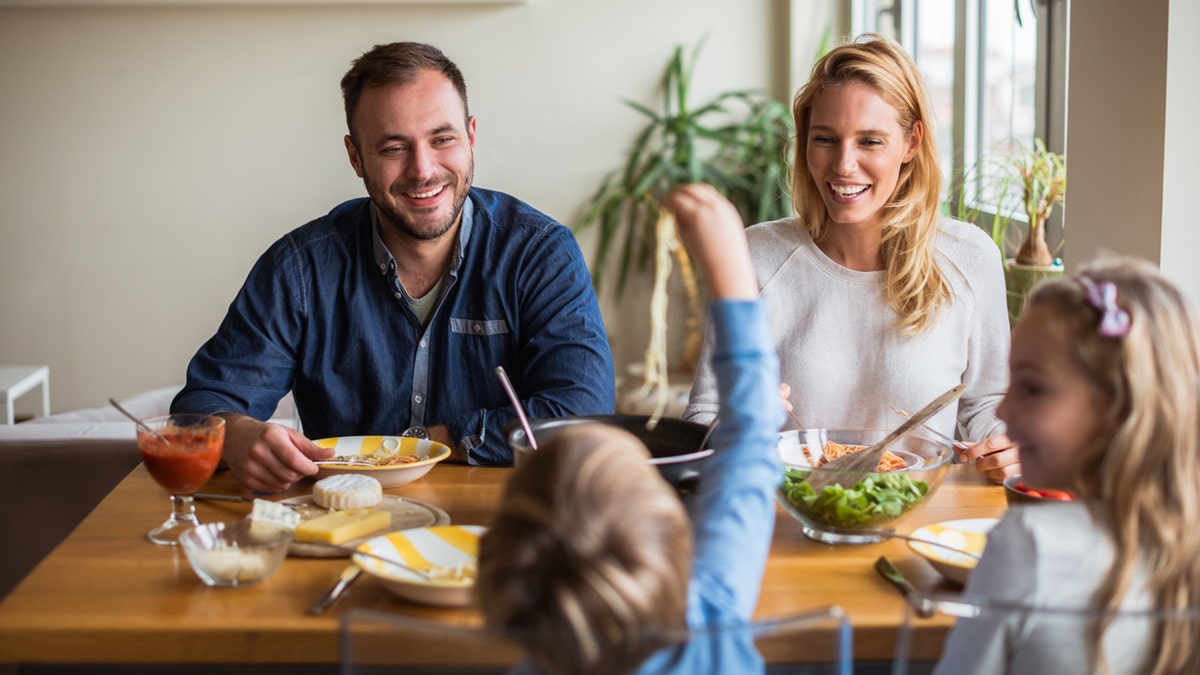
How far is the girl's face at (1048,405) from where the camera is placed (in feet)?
3.59

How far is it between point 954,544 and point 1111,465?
36 cm

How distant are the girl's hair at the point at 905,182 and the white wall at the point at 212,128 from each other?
273 cm

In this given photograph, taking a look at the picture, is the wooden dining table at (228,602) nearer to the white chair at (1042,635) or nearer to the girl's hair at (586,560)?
the white chair at (1042,635)

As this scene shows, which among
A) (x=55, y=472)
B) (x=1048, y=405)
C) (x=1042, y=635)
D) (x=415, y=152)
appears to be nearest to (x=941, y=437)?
(x=1048, y=405)

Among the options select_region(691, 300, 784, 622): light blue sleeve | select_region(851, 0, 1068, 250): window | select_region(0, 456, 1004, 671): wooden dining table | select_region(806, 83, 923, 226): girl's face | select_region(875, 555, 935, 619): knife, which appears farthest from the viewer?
select_region(851, 0, 1068, 250): window

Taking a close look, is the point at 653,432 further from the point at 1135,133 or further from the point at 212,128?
the point at 212,128

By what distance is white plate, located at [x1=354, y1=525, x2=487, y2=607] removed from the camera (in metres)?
1.21

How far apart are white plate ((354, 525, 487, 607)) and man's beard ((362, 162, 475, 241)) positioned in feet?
2.87

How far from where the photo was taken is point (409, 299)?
221 centimetres

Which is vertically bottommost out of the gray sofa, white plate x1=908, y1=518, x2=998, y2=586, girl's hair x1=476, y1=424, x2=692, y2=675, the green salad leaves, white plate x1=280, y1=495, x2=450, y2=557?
the gray sofa

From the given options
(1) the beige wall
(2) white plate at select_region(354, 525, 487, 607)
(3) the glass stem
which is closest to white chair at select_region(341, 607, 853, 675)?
(2) white plate at select_region(354, 525, 487, 607)

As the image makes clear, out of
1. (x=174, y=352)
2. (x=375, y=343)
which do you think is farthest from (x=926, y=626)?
(x=174, y=352)

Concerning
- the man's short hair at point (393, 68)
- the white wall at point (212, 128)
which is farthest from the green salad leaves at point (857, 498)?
the white wall at point (212, 128)

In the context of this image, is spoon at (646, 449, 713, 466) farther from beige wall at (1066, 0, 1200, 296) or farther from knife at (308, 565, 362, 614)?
beige wall at (1066, 0, 1200, 296)
